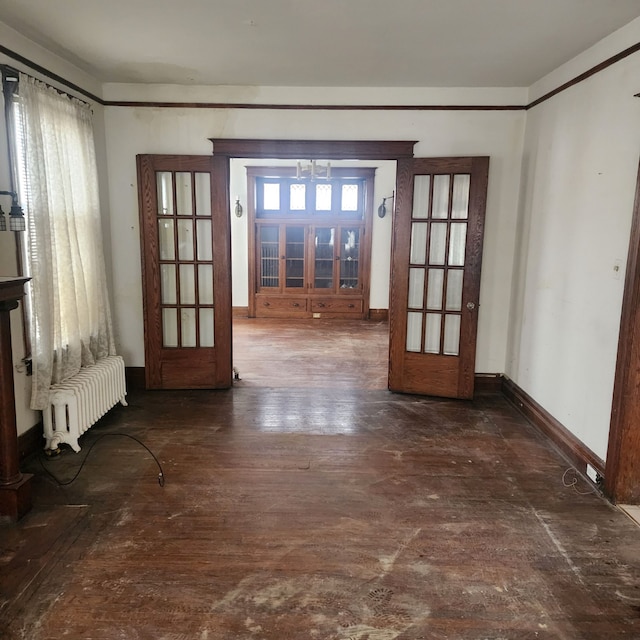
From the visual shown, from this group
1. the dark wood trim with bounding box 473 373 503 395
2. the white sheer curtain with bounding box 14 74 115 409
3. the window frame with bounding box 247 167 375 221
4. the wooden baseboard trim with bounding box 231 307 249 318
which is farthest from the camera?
the wooden baseboard trim with bounding box 231 307 249 318

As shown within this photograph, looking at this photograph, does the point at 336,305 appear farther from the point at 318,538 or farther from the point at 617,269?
the point at 318,538

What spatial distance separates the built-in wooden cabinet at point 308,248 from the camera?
8.95 meters

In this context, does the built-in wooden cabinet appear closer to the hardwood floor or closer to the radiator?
the hardwood floor

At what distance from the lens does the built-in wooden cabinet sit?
895 centimetres

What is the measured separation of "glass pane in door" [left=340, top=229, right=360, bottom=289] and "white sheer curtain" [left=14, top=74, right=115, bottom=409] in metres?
5.39

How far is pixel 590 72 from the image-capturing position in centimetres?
335

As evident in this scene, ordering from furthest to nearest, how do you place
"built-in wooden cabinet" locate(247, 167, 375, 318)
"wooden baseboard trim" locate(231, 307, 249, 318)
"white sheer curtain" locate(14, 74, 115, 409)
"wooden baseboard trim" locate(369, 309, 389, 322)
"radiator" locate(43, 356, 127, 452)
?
"wooden baseboard trim" locate(231, 307, 249, 318) → "wooden baseboard trim" locate(369, 309, 389, 322) → "built-in wooden cabinet" locate(247, 167, 375, 318) → "radiator" locate(43, 356, 127, 452) → "white sheer curtain" locate(14, 74, 115, 409)

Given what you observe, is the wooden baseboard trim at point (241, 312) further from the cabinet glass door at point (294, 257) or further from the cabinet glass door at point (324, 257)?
the cabinet glass door at point (324, 257)

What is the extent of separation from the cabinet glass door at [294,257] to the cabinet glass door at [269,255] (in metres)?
0.17

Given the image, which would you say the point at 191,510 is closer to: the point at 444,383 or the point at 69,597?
the point at 69,597

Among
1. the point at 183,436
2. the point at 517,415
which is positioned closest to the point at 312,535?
the point at 183,436

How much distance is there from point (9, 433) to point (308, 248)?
22.4 feet

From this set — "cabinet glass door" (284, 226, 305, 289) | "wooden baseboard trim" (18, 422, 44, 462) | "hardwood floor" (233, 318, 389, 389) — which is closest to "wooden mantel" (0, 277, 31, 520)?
"wooden baseboard trim" (18, 422, 44, 462)

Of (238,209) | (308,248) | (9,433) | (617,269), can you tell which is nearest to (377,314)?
(308,248)
